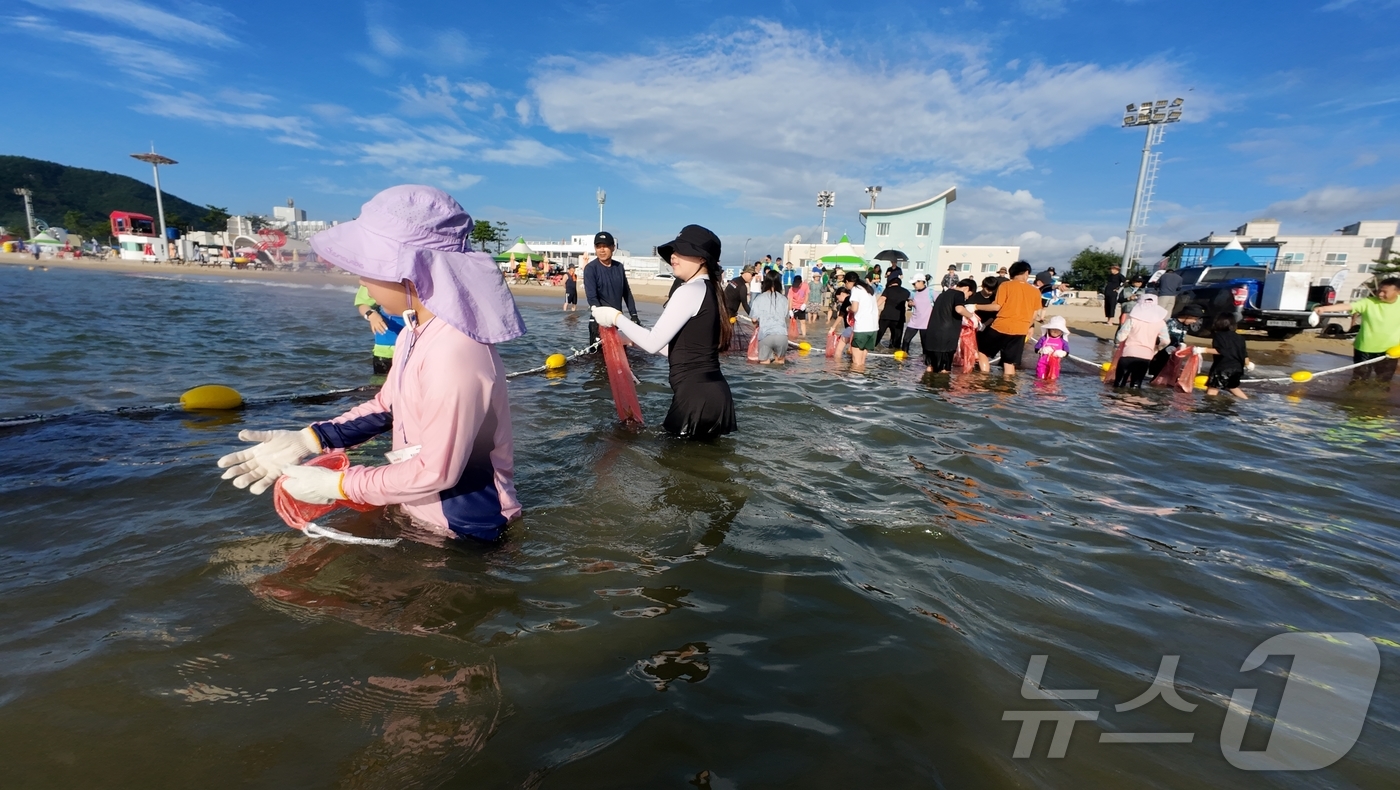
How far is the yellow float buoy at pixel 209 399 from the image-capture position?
18.3 ft

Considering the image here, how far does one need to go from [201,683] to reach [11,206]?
251 meters

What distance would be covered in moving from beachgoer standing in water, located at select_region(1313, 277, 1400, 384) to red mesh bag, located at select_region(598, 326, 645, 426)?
38.7 feet

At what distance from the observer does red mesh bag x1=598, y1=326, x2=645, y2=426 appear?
17.0ft

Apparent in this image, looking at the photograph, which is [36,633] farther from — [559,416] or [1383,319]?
[1383,319]

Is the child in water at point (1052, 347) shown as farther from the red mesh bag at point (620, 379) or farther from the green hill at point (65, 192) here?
the green hill at point (65, 192)

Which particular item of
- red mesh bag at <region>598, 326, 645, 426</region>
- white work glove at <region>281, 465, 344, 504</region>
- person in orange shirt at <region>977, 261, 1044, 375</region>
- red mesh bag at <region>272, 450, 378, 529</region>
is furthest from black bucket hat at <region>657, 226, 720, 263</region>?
person in orange shirt at <region>977, 261, 1044, 375</region>

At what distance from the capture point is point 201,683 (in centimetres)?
186

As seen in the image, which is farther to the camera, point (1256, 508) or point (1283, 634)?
point (1256, 508)

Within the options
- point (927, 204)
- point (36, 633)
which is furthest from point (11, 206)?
point (36, 633)

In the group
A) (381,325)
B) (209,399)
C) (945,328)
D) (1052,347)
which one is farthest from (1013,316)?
(209,399)

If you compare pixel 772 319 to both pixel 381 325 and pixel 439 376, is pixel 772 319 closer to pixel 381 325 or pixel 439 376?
pixel 381 325

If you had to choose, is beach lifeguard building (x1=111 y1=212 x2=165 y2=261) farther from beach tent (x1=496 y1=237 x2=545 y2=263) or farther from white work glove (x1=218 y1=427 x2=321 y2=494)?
white work glove (x1=218 y1=427 x2=321 y2=494)

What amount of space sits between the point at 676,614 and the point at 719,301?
235 centimetres
